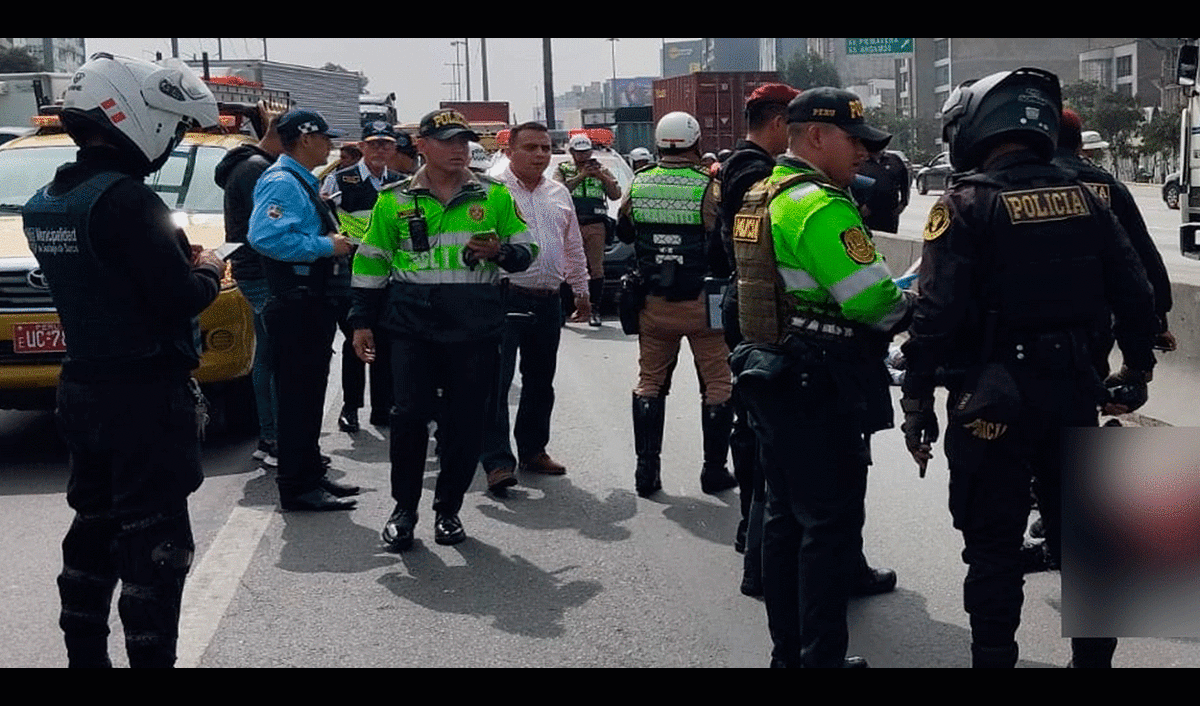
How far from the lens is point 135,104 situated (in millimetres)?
4457

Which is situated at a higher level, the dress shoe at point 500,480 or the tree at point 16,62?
the tree at point 16,62

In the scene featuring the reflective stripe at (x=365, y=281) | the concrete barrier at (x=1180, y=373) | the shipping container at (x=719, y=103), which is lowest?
the concrete barrier at (x=1180, y=373)

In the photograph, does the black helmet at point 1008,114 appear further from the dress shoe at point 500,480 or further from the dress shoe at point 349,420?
the dress shoe at point 349,420

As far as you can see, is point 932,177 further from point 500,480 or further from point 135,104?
point 135,104

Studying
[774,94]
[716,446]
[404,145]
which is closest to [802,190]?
[774,94]

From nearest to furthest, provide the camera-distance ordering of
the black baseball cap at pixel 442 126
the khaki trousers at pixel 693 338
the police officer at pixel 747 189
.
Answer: the police officer at pixel 747 189 → the black baseball cap at pixel 442 126 → the khaki trousers at pixel 693 338

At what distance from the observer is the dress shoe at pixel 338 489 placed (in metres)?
7.73

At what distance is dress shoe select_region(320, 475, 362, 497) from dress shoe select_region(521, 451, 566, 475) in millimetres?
1002

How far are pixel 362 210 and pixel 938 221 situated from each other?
5.82 m

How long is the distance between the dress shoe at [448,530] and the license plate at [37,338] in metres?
2.67

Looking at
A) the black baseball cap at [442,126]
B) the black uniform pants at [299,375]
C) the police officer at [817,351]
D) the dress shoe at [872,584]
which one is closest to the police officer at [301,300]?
the black uniform pants at [299,375]

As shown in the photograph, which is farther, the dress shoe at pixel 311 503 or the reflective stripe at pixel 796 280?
the dress shoe at pixel 311 503
